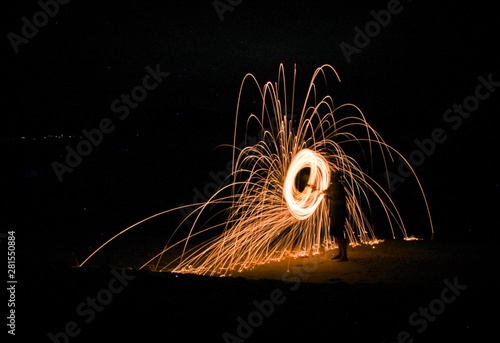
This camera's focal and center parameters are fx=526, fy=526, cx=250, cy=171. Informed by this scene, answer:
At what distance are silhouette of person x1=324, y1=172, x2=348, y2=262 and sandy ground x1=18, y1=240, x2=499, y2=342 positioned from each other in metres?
2.95

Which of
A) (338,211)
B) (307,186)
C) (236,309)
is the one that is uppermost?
(307,186)

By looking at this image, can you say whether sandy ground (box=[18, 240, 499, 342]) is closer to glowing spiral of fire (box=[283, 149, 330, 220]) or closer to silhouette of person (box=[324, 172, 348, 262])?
glowing spiral of fire (box=[283, 149, 330, 220])

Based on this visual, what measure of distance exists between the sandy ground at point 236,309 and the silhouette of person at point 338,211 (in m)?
2.95

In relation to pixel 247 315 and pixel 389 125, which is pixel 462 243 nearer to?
pixel 247 315

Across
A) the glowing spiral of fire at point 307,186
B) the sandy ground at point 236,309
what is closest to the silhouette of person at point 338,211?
the glowing spiral of fire at point 307,186

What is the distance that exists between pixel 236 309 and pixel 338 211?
185 inches

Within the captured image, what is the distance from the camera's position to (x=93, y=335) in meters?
5.39

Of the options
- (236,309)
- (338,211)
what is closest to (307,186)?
(338,211)

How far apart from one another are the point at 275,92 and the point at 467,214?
8.54 meters

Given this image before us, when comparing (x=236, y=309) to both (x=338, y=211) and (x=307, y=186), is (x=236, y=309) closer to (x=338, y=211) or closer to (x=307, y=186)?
(x=307, y=186)

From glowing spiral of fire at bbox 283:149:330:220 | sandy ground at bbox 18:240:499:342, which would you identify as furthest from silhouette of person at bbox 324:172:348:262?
sandy ground at bbox 18:240:499:342

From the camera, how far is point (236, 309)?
6.04 m

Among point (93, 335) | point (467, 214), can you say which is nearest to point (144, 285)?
point (93, 335)

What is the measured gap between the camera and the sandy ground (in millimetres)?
5445
